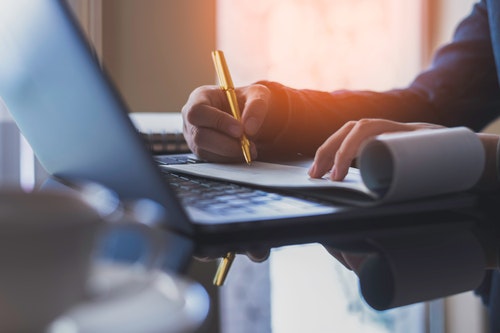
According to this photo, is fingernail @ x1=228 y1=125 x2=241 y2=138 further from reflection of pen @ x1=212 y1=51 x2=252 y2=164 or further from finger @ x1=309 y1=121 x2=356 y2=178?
finger @ x1=309 y1=121 x2=356 y2=178

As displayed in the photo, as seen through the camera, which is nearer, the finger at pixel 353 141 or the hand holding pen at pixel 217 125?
the finger at pixel 353 141

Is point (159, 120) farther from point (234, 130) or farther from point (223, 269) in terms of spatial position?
point (223, 269)

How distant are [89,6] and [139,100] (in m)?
0.34

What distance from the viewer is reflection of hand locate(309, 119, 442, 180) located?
61 centimetres

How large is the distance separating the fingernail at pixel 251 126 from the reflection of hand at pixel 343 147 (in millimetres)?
207

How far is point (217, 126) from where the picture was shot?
853 mm

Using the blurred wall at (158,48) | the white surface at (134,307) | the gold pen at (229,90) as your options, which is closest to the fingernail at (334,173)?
the gold pen at (229,90)

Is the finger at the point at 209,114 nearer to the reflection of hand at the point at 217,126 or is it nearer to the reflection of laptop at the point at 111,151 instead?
the reflection of hand at the point at 217,126

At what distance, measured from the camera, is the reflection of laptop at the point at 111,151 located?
42 cm

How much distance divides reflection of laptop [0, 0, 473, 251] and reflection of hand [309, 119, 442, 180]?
8 cm

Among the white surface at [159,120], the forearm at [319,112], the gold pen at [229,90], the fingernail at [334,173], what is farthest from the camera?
the white surface at [159,120]

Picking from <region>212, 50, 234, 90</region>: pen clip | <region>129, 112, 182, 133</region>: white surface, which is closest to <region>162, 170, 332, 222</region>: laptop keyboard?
<region>212, 50, 234, 90</region>: pen clip

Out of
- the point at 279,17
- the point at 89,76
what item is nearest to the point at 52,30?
the point at 89,76

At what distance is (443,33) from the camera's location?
2.63m
